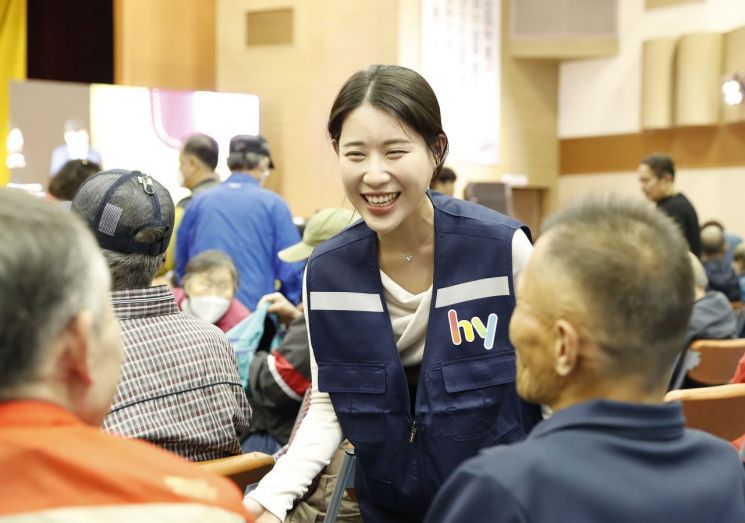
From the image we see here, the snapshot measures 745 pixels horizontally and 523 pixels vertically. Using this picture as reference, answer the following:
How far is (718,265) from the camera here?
666 cm

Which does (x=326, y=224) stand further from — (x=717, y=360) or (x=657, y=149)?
(x=657, y=149)

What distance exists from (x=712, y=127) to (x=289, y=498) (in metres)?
8.62

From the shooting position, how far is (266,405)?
2986mm

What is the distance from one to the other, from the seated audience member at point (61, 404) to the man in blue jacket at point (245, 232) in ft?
12.0

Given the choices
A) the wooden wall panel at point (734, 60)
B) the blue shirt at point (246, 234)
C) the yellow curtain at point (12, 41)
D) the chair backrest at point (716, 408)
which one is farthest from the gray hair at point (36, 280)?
the yellow curtain at point (12, 41)

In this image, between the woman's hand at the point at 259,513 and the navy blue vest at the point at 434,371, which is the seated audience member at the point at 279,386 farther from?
the woman's hand at the point at 259,513

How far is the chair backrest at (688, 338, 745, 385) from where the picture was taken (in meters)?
3.76

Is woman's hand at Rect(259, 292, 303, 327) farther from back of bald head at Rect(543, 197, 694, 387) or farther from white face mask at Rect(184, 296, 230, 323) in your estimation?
back of bald head at Rect(543, 197, 694, 387)

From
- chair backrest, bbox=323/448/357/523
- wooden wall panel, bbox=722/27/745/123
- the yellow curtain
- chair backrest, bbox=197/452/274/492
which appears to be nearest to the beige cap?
chair backrest, bbox=323/448/357/523

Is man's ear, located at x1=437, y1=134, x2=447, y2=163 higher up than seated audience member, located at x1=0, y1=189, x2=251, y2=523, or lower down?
higher up

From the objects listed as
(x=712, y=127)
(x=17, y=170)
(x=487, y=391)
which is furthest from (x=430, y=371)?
(x=712, y=127)

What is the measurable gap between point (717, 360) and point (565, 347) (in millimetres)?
2905

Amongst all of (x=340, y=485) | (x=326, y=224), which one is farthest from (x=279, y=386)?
(x=340, y=485)

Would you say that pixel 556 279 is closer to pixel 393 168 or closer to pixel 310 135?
pixel 393 168
